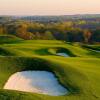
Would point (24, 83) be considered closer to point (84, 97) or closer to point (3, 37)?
point (84, 97)

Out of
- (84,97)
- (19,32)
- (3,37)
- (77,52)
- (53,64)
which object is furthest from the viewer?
(19,32)

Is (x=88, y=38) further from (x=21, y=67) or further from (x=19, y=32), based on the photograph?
(x=21, y=67)

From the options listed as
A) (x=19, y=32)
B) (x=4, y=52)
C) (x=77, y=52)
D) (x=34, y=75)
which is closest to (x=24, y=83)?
(x=34, y=75)

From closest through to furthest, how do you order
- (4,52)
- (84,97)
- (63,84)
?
(84,97), (63,84), (4,52)

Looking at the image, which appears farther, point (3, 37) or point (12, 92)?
point (3, 37)

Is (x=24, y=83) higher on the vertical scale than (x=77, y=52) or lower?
higher

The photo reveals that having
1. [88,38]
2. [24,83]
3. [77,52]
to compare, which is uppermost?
[24,83]
